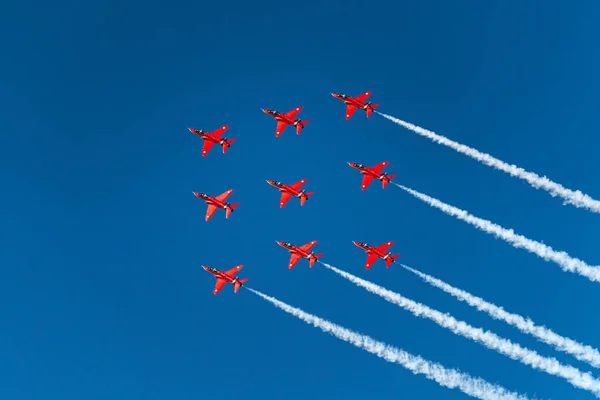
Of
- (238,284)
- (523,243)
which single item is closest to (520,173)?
(523,243)

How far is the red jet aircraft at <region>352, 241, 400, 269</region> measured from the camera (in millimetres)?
117500

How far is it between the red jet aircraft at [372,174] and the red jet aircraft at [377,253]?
34.9 ft

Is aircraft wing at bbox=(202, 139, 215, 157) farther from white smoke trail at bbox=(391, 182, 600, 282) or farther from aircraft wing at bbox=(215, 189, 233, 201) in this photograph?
white smoke trail at bbox=(391, 182, 600, 282)

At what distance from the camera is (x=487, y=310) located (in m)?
105

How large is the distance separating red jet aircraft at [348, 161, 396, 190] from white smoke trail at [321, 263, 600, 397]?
1811 cm

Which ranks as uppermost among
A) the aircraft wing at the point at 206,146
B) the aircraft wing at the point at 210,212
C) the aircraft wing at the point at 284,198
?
the aircraft wing at the point at 206,146

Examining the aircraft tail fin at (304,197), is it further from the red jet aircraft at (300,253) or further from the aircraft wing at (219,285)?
the aircraft wing at (219,285)

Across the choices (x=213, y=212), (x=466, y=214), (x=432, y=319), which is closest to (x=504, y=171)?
(x=466, y=214)

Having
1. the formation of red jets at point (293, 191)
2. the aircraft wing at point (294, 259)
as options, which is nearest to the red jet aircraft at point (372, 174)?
the formation of red jets at point (293, 191)

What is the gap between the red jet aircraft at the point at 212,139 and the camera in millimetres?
121688

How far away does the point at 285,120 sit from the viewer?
121500mm

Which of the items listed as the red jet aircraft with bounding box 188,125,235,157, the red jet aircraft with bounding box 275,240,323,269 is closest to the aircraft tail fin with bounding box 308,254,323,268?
the red jet aircraft with bounding box 275,240,323,269

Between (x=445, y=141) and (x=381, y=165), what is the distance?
12.1m

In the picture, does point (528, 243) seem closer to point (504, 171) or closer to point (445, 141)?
point (504, 171)
